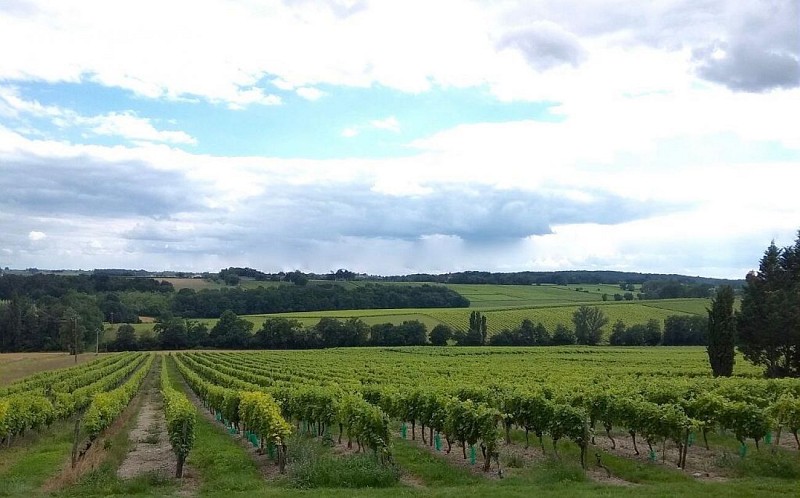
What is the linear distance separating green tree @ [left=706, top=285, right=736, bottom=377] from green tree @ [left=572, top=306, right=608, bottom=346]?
6226 centimetres

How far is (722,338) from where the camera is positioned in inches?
1790

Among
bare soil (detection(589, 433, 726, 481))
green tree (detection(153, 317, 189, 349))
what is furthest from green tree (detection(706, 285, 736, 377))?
green tree (detection(153, 317, 189, 349))

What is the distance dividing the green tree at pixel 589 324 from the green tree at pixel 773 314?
186ft

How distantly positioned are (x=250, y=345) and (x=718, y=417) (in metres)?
108

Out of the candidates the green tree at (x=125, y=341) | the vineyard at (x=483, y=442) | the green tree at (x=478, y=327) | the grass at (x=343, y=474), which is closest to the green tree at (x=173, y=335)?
the green tree at (x=125, y=341)

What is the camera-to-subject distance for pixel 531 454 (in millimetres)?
20875

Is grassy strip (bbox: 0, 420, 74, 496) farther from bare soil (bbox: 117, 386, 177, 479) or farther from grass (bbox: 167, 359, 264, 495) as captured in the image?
grass (bbox: 167, 359, 264, 495)

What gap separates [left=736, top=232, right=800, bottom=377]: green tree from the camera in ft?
149

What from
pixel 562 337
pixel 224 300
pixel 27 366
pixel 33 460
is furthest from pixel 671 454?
pixel 224 300

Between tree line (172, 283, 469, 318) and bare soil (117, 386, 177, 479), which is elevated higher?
tree line (172, 283, 469, 318)

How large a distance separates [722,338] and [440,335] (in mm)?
68077

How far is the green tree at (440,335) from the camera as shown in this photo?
111 metres

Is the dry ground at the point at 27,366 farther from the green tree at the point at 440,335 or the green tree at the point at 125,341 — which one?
the green tree at the point at 440,335

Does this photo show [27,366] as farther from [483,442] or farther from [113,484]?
[483,442]
